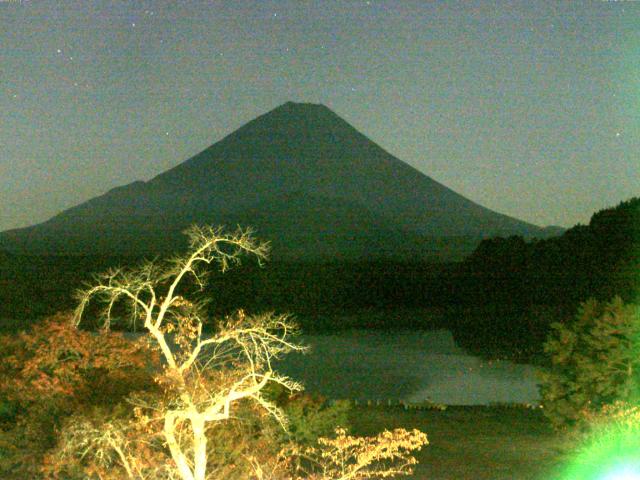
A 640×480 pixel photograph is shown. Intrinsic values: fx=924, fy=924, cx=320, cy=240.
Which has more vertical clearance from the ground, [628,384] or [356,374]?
[628,384]

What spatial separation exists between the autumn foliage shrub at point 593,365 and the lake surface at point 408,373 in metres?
6.61

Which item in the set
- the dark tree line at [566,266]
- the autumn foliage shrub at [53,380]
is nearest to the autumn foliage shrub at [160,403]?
the autumn foliage shrub at [53,380]

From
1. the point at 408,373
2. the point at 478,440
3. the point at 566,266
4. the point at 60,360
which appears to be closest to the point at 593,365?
the point at 478,440

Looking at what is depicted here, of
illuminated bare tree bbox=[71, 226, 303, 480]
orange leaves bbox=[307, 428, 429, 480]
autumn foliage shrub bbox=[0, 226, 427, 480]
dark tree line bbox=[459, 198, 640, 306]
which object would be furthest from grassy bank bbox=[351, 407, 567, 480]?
dark tree line bbox=[459, 198, 640, 306]

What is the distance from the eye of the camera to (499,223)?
411 ft

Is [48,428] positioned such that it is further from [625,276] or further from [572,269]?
[572,269]

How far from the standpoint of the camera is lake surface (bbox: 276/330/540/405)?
71.2ft

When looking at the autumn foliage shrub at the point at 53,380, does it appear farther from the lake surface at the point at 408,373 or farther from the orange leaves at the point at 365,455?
the lake surface at the point at 408,373

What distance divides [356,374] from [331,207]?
100361mm

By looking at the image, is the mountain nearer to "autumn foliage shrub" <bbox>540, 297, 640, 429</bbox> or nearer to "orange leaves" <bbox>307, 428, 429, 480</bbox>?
"autumn foliage shrub" <bbox>540, 297, 640, 429</bbox>

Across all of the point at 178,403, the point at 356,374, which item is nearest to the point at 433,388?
the point at 356,374

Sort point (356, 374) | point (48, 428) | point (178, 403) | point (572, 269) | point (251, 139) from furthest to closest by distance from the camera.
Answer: point (251, 139) → point (572, 269) → point (356, 374) → point (48, 428) → point (178, 403)

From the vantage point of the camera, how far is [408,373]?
2686 centimetres

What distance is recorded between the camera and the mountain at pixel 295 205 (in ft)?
360
